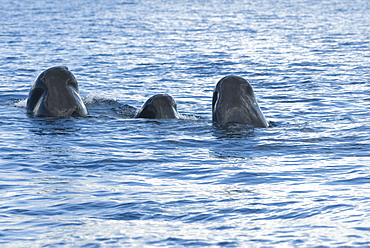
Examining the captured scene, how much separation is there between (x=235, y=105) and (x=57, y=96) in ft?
13.2

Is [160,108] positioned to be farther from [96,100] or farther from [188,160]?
[188,160]

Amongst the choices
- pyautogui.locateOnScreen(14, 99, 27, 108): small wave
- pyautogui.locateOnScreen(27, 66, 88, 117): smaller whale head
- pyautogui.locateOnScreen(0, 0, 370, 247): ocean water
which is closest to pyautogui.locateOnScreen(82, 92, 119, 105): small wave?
pyautogui.locateOnScreen(0, 0, 370, 247): ocean water

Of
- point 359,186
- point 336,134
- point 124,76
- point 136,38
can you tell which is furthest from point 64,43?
point 359,186

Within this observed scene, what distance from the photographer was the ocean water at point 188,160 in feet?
27.7

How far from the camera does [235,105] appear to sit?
579 inches

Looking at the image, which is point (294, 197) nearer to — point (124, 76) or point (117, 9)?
point (124, 76)

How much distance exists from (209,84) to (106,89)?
324cm

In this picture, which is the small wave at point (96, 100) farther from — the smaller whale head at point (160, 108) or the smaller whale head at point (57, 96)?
the smaller whale head at point (160, 108)

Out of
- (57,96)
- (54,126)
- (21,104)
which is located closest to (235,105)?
(54,126)

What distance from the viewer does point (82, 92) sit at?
2073 centimetres

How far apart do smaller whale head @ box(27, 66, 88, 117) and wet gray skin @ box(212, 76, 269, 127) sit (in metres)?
3.26

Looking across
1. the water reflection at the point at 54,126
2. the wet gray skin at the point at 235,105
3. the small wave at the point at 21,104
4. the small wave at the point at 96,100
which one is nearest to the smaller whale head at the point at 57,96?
the water reflection at the point at 54,126

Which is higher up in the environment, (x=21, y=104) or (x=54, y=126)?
(x=21, y=104)

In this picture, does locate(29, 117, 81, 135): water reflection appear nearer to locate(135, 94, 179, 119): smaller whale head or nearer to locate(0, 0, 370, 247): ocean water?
locate(0, 0, 370, 247): ocean water
